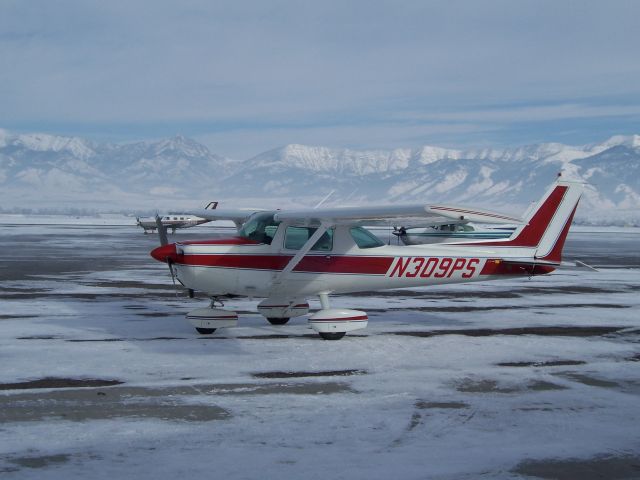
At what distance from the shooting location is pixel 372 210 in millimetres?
10039

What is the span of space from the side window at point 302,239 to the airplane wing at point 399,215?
0.25 metres

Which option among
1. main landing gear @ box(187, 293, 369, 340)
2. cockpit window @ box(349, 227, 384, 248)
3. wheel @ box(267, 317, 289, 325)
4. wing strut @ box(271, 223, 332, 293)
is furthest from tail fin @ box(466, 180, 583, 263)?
wheel @ box(267, 317, 289, 325)

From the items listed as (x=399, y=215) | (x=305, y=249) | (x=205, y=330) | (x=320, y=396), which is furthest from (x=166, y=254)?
(x=320, y=396)

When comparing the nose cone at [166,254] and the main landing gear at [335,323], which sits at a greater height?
the nose cone at [166,254]

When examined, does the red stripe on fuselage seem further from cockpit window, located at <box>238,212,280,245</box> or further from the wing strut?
cockpit window, located at <box>238,212,280,245</box>

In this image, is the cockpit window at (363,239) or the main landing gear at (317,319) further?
the cockpit window at (363,239)

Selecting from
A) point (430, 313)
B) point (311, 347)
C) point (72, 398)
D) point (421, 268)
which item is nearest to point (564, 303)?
point (430, 313)

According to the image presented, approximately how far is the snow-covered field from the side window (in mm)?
Answer: 1309

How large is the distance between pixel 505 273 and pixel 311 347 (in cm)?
368

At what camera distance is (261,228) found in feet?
37.4

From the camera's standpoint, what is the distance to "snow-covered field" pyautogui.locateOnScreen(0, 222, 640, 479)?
18.3 feet

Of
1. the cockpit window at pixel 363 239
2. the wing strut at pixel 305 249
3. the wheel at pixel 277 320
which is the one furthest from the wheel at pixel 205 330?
the cockpit window at pixel 363 239

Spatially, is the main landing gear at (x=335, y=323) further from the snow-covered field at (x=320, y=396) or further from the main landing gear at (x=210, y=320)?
the main landing gear at (x=210, y=320)

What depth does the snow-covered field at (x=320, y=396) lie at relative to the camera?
18.3ft
